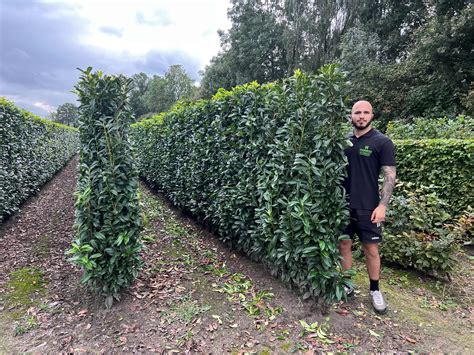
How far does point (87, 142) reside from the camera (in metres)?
2.83

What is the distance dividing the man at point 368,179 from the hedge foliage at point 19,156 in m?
5.28

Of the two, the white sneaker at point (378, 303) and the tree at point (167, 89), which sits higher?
the tree at point (167, 89)

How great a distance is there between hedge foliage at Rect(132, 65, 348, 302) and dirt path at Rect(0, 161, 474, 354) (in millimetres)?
298

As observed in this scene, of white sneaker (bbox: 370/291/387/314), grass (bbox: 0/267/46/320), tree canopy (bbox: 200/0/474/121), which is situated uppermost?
tree canopy (bbox: 200/0/474/121)

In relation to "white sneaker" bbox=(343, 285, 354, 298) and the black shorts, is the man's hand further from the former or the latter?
"white sneaker" bbox=(343, 285, 354, 298)

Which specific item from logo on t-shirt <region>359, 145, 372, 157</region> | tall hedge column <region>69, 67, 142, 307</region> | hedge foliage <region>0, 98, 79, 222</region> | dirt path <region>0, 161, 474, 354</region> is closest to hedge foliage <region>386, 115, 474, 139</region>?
dirt path <region>0, 161, 474, 354</region>

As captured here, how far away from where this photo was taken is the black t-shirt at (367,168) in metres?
2.59

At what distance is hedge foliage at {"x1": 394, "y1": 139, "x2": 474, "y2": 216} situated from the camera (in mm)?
4340

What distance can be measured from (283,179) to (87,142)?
1.94m

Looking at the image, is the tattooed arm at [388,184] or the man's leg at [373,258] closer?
the tattooed arm at [388,184]

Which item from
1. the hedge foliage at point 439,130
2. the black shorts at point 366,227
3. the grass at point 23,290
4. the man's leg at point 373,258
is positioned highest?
the hedge foliage at point 439,130

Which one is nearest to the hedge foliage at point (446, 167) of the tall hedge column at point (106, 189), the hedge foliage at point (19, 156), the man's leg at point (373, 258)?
the man's leg at point (373, 258)

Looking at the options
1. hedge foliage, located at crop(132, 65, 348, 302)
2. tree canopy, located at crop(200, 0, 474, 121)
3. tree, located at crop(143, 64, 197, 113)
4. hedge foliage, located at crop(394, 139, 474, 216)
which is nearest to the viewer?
hedge foliage, located at crop(132, 65, 348, 302)

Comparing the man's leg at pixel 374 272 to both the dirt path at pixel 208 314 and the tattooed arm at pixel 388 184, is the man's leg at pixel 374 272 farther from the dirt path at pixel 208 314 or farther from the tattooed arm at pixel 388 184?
the tattooed arm at pixel 388 184
